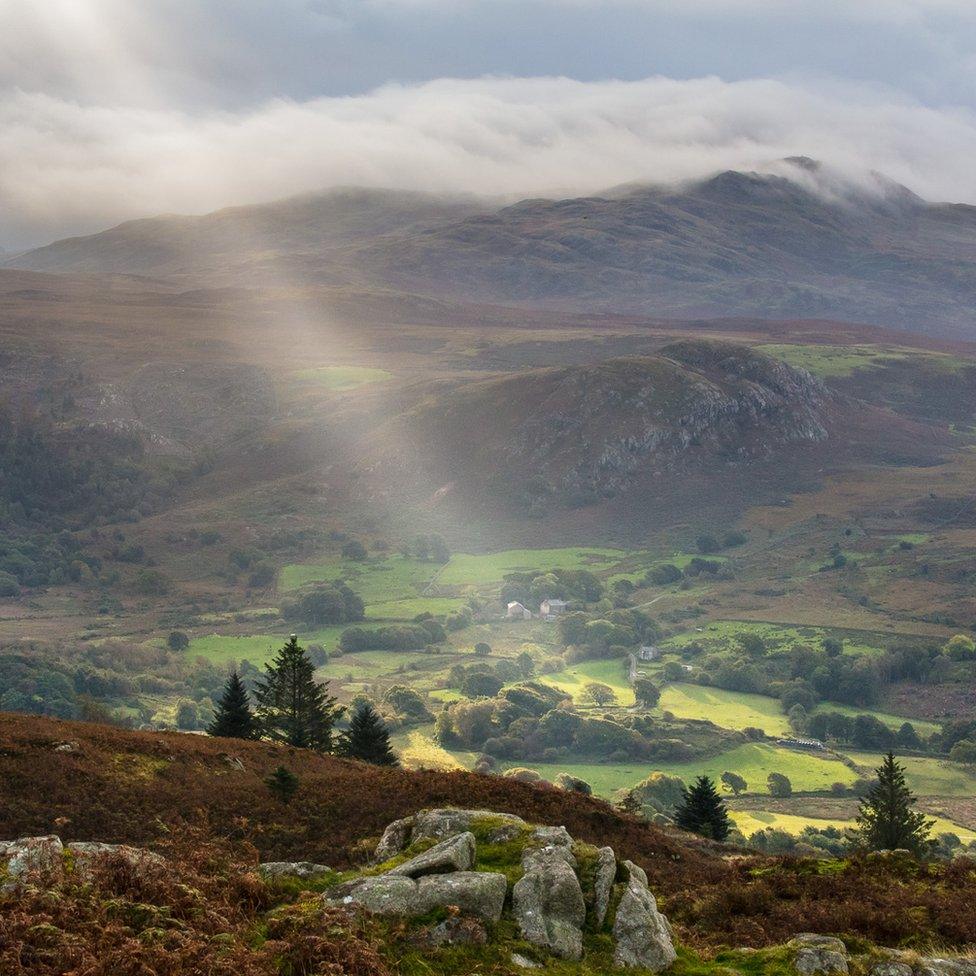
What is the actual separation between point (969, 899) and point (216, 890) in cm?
1697

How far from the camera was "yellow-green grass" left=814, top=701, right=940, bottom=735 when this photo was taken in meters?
116

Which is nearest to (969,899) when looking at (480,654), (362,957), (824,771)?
(362,957)

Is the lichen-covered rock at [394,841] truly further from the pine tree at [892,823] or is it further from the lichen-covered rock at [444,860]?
the pine tree at [892,823]

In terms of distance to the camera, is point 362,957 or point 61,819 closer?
point 362,957

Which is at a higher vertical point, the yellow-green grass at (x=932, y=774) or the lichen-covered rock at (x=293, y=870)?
the lichen-covered rock at (x=293, y=870)

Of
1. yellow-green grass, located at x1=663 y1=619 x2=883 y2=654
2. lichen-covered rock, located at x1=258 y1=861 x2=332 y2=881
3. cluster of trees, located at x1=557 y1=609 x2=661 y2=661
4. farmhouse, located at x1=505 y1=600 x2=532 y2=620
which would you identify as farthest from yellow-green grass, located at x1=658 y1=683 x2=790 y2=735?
lichen-covered rock, located at x1=258 y1=861 x2=332 y2=881

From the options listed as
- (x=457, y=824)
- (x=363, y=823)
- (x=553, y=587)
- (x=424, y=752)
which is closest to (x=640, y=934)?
(x=457, y=824)

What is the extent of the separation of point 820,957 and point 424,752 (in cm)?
7890

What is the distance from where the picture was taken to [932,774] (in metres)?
98.7

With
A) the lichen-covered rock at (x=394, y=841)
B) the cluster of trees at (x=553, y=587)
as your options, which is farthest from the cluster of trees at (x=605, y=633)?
the lichen-covered rock at (x=394, y=841)

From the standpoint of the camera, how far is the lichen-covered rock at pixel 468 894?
1806cm

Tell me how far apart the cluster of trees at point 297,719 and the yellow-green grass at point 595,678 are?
74.2m

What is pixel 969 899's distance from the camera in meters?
23.7

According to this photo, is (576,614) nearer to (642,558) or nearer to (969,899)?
(642,558)
